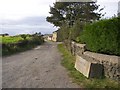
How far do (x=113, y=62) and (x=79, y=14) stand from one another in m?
31.5

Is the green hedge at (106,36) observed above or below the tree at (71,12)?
below

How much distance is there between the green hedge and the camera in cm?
868

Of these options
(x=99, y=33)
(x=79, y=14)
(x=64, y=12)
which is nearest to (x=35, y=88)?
(x=99, y=33)

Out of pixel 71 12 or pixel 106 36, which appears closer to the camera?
pixel 106 36

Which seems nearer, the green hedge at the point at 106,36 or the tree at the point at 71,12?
the green hedge at the point at 106,36

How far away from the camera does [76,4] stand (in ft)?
133

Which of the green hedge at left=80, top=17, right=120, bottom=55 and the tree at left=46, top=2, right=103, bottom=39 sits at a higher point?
the tree at left=46, top=2, right=103, bottom=39

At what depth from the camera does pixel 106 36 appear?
30.7ft

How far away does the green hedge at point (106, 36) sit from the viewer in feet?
28.5

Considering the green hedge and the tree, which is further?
the tree

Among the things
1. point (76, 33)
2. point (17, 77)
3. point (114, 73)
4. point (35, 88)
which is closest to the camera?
point (35, 88)

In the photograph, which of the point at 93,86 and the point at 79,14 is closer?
the point at 93,86

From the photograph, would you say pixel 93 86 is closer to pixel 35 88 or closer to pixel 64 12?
pixel 35 88

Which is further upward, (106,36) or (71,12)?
(71,12)
